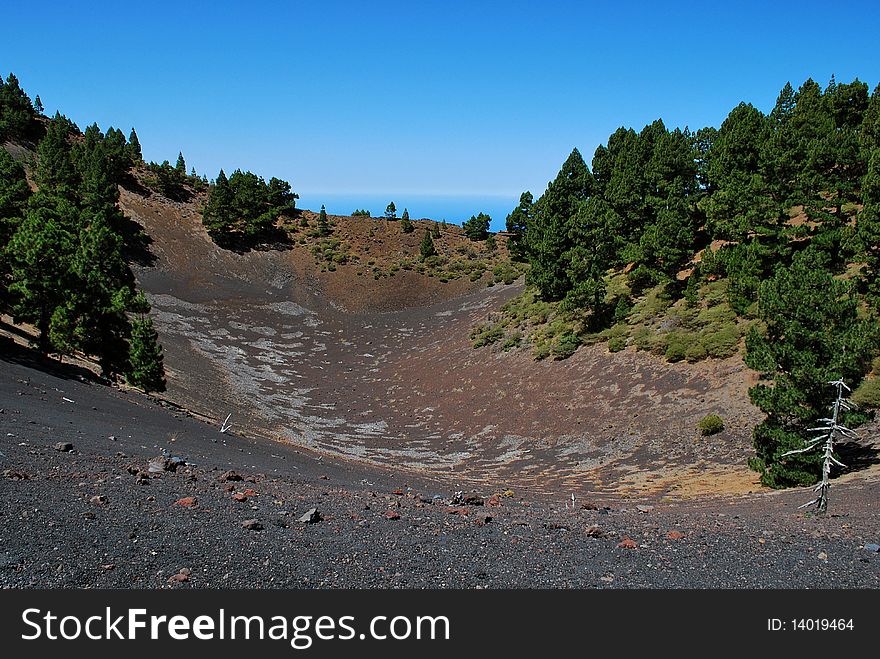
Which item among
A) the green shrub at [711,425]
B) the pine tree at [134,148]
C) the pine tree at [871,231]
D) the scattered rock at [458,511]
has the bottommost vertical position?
the scattered rock at [458,511]

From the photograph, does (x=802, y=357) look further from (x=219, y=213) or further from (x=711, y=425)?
(x=219, y=213)

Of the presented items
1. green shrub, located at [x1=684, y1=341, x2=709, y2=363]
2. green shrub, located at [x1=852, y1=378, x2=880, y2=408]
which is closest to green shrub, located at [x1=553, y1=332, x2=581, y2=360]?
green shrub, located at [x1=684, y1=341, x2=709, y2=363]

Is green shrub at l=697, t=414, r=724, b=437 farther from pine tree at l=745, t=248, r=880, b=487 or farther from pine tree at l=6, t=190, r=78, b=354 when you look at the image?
pine tree at l=6, t=190, r=78, b=354

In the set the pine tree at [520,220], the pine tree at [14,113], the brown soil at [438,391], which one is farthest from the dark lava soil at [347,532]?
the pine tree at [14,113]

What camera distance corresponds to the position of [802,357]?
55.9ft

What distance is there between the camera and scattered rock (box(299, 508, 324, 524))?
10.5 meters

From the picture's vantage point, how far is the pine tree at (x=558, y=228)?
44594mm

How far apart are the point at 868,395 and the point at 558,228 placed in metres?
25.8

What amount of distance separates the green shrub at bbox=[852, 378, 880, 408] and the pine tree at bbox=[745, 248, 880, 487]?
6.68 m

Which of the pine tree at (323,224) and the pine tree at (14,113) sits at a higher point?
the pine tree at (14,113)

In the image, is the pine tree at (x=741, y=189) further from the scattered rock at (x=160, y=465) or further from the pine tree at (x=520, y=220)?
the scattered rock at (x=160, y=465)

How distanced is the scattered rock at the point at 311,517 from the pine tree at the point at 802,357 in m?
14.4

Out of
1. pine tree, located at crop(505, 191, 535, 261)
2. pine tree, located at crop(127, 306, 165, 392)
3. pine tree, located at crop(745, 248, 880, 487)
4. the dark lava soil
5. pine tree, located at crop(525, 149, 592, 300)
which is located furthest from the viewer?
pine tree, located at crop(505, 191, 535, 261)

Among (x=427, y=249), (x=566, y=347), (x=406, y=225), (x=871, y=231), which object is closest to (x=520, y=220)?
(x=427, y=249)
